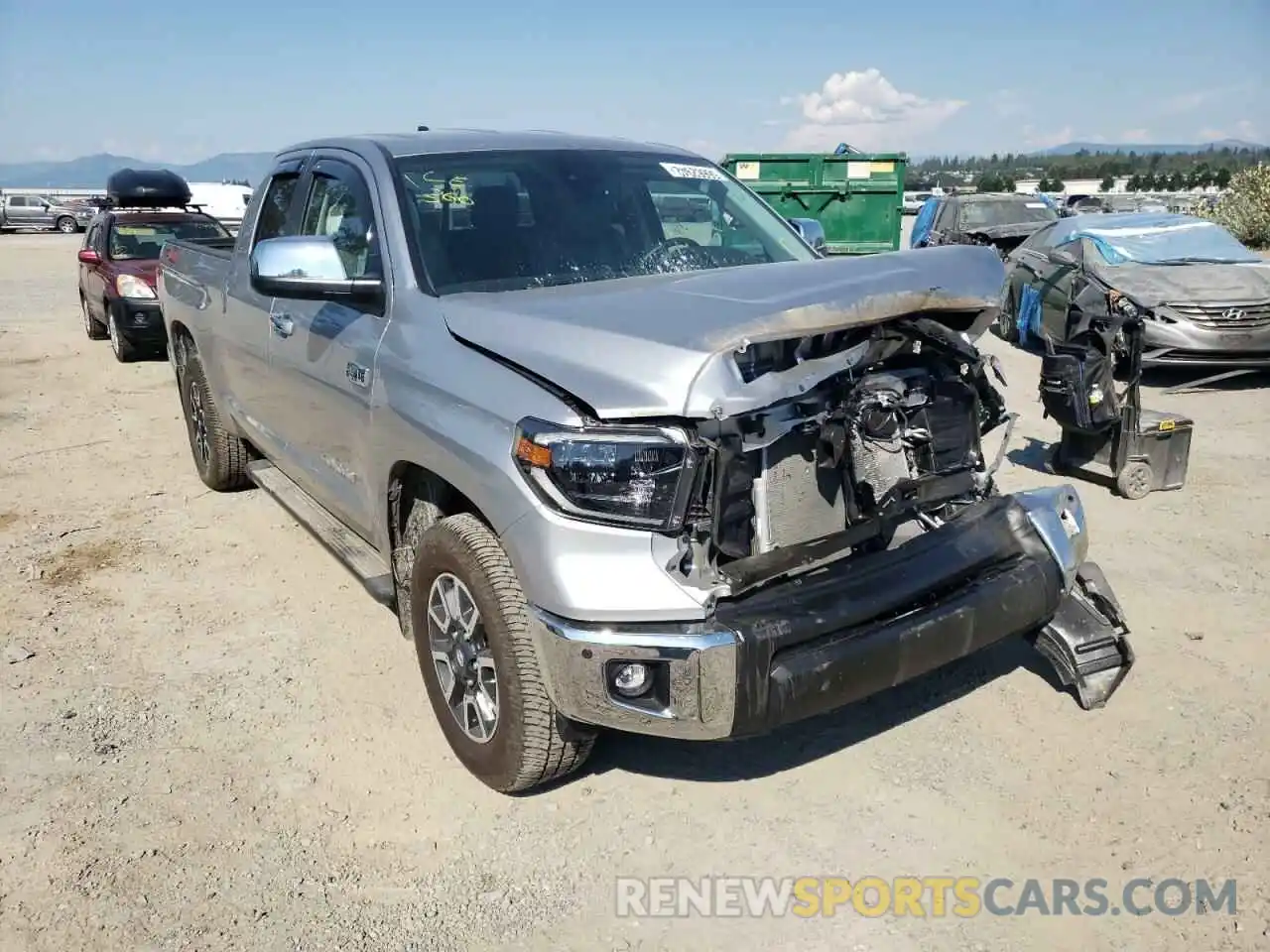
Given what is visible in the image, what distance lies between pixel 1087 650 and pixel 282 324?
11.4 feet

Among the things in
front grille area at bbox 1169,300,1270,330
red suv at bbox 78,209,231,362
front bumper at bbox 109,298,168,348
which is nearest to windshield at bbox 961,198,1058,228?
front grille area at bbox 1169,300,1270,330

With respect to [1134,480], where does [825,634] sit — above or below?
above

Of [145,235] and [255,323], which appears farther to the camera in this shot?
[145,235]

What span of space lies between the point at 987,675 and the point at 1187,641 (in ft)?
3.07

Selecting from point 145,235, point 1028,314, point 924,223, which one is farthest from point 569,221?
point 924,223

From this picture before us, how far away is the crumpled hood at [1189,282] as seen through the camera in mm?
8759

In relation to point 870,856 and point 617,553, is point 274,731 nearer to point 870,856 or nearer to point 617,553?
point 617,553

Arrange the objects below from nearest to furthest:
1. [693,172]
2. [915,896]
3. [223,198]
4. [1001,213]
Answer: [915,896]
[693,172]
[1001,213]
[223,198]

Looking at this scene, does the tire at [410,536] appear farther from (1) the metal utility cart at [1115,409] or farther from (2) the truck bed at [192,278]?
(1) the metal utility cart at [1115,409]

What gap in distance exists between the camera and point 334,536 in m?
4.23

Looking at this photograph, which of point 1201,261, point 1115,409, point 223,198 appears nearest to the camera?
point 1115,409

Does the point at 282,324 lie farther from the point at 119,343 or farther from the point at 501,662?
the point at 119,343

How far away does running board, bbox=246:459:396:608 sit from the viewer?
12.2 ft

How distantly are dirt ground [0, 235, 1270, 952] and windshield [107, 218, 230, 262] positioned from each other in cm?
804
